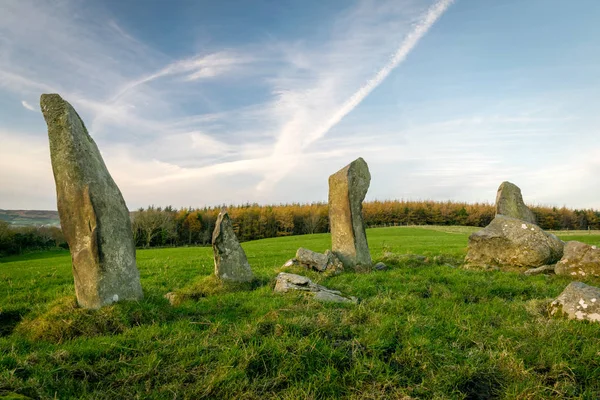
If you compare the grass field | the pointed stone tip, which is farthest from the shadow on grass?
the pointed stone tip

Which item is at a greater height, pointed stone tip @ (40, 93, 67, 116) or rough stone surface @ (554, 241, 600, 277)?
pointed stone tip @ (40, 93, 67, 116)

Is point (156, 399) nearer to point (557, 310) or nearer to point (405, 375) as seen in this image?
point (405, 375)

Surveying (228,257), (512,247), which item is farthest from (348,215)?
(512,247)

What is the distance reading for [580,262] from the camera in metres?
12.9

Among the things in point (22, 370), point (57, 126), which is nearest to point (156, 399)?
point (22, 370)

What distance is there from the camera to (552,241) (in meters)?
14.9

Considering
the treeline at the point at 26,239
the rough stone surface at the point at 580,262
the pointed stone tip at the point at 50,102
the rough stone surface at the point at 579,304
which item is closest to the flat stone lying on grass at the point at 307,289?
the rough stone surface at the point at 579,304

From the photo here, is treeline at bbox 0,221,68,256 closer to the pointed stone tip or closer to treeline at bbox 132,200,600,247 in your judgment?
treeline at bbox 132,200,600,247

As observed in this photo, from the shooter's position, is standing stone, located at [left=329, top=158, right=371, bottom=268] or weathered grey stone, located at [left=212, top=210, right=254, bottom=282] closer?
weathered grey stone, located at [left=212, top=210, right=254, bottom=282]

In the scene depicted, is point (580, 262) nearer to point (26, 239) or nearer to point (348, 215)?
point (348, 215)

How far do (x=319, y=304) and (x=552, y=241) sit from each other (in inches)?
448

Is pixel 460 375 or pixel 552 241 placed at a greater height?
pixel 552 241

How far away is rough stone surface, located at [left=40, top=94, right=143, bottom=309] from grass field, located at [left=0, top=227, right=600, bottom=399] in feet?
1.85

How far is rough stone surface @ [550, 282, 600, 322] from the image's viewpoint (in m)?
7.62
